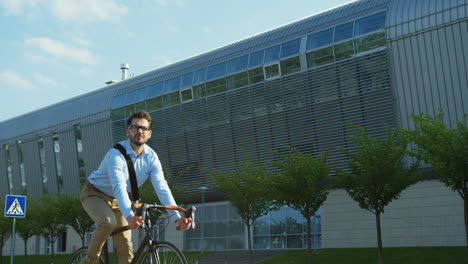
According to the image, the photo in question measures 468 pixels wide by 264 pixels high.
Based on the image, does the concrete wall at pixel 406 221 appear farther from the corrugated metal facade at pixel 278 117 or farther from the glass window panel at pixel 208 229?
the glass window panel at pixel 208 229

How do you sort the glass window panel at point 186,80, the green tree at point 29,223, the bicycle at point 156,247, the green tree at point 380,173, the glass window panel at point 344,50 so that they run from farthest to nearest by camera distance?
the green tree at point 29,223
the glass window panel at point 186,80
the glass window panel at point 344,50
the green tree at point 380,173
the bicycle at point 156,247

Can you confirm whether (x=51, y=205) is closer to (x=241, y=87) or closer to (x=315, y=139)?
(x=241, y=87)

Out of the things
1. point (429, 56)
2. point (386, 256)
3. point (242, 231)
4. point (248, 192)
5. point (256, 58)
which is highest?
point (256, 58)

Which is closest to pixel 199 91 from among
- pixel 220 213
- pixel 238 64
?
pixel 238 64

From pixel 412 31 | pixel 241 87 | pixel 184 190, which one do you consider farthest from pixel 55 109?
pixel 412 31

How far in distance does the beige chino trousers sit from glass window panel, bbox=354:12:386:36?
27.3m

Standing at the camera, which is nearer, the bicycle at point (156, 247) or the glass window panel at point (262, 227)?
the bicycle at point (156, 247)

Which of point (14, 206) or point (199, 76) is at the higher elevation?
point (199, 76)

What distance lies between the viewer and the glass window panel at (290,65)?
34.1 meters

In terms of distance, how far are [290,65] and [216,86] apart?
20.5 ft

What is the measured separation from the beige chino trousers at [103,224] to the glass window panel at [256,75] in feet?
100

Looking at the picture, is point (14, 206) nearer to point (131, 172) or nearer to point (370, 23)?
point (131, 172)

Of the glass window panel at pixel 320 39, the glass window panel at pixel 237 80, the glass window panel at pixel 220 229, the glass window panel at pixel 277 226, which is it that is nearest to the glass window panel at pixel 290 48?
the glass window panel at pixel 320 39

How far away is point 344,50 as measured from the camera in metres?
31.9
